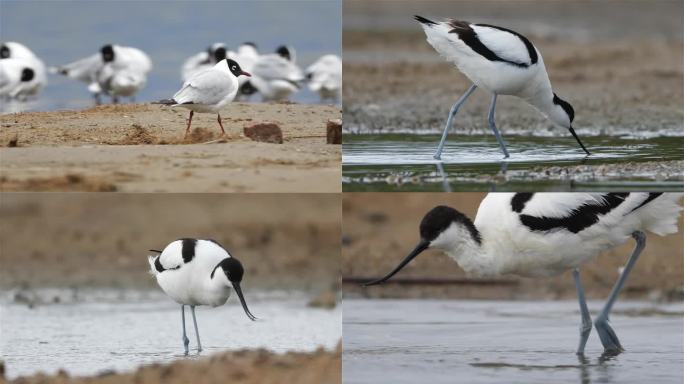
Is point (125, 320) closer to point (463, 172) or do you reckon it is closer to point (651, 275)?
point (463, 172)

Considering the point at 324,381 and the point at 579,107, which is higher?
the point at 579,107

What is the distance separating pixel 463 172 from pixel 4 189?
251cm

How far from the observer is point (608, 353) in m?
6.23

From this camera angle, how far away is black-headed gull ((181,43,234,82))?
12.5 m

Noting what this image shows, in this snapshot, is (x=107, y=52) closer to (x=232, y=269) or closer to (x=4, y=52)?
(x=4, y=52)

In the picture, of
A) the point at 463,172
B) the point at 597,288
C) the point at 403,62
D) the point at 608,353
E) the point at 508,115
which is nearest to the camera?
the point at 608,353

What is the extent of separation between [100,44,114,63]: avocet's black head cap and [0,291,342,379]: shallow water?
367 cm

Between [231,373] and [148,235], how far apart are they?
19.2 ft

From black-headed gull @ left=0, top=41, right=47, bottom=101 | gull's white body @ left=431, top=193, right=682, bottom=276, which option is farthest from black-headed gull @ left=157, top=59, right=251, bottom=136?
black-headed gull @ left=0, top=41, right=47, bottom=101

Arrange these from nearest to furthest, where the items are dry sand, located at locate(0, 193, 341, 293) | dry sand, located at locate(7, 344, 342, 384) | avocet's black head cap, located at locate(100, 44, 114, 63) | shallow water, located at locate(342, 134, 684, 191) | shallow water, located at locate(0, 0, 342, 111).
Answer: dry sand, located at locate(7, 344, 342, 384) < shallow water, located at locate(342, 134, 684, 191) < dry sand, located at locate(0, 193, 341, 293) < avocet's black head cap, located at locate(100, 44, 114, 63) < shallow water, located at locate(0, 0, 342, 111)

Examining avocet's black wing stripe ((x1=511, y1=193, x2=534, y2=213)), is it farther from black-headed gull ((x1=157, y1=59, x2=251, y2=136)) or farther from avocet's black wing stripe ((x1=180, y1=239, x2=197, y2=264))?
black-headed gull ((x1=157, y1=59, x2=251, y2=136))

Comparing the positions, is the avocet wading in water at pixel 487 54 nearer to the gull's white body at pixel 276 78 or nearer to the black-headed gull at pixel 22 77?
the gull's white body at pixel 276 78

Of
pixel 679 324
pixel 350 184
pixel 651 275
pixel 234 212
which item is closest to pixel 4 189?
pixel 350 184

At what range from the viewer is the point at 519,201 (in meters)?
6.07
